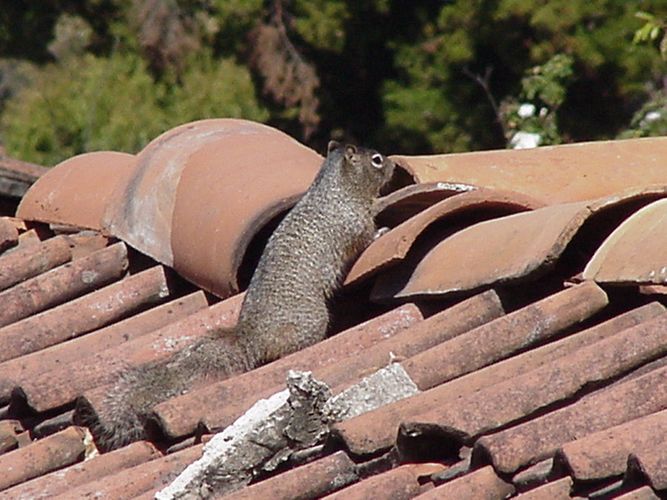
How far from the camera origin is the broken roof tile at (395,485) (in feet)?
9.33

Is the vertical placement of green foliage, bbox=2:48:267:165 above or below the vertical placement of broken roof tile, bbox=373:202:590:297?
above

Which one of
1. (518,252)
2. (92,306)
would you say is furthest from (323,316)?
(518,252)

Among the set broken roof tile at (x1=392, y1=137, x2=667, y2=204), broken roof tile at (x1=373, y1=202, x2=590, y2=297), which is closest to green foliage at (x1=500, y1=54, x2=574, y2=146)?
broken roof tile at (x1=392, y1=137, x2=667, y2=204)

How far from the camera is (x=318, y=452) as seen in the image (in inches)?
123

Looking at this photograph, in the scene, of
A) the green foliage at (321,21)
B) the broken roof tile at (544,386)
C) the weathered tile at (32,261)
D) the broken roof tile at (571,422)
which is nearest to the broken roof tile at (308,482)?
the broken roof tile at (544,386)

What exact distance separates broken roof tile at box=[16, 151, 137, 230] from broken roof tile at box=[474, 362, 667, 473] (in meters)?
2.52

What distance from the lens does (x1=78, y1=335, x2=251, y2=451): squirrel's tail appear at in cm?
361

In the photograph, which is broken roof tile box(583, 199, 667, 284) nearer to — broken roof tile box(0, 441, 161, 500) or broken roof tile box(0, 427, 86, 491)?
broken roof tile box(0, 441, 161, 500)

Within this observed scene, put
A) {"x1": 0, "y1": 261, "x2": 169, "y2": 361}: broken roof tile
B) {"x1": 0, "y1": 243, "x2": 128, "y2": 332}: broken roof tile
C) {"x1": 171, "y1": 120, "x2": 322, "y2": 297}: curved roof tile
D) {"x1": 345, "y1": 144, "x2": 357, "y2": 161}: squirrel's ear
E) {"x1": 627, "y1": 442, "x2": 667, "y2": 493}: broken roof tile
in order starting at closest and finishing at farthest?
{"x1": 627, "y1": 442, "x2": 667, "y2": 493}: broken roof tile → {"x1": 0, "y1": 261, "x2": 169, "y2": 361}: broken roof tile → {"x1": 171, "y1": 120, "x2": 322, "y2": 297}: curved roof tile → {"x1": 0, "y1": 243, "x2": 128, "y2": 332}: broken roof tile → {"x1": 345, "y1": 144, "x2": 357, "y2": 161}: squirrel's ear

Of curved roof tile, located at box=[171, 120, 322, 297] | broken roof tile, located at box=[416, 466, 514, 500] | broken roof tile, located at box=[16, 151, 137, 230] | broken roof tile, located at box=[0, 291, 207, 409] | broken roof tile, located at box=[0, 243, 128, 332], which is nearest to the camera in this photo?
broken roof tile, located at box=[416, 466, 514, 500]

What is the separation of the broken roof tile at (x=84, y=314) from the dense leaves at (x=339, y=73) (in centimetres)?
1053

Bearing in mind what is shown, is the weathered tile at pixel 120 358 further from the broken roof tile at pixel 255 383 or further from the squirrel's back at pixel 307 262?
the broken roof tile at pixel 255 383

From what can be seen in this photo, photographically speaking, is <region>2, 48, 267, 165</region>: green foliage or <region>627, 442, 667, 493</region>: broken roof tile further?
<region>2, 48, 267, 165</region>: green foliage

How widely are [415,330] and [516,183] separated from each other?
1185 millimetres
